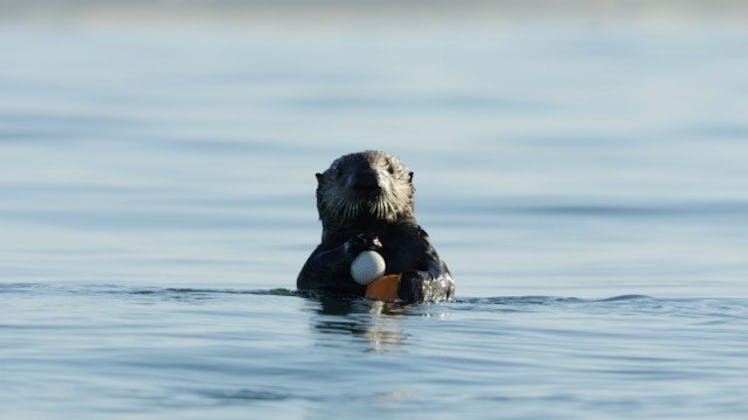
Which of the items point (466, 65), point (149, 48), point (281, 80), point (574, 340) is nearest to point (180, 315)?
point (574, 340)

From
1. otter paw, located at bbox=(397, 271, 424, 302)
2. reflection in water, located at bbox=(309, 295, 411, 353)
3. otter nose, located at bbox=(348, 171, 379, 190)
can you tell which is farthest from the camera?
otter nose, located at bbox=(348, 171, 379, 190)

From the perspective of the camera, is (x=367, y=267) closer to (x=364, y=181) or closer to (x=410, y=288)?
(x=410, y=288)

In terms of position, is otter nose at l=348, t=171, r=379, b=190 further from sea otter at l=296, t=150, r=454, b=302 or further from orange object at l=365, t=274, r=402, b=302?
orange object at l=365, t=274, r=402, b=302

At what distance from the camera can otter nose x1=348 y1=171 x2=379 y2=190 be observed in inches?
436

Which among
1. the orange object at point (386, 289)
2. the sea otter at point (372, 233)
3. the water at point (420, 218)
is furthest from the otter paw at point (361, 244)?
the water at point (420, 218)

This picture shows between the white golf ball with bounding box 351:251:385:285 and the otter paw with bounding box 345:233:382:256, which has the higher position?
the otter paw with bounding box 345:233:382:256

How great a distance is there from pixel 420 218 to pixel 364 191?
5.82m

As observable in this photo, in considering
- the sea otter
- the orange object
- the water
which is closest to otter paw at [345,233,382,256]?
the sea otter

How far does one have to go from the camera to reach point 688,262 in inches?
568

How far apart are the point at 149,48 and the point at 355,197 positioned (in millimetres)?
33063

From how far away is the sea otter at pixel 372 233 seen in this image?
11.0 meters

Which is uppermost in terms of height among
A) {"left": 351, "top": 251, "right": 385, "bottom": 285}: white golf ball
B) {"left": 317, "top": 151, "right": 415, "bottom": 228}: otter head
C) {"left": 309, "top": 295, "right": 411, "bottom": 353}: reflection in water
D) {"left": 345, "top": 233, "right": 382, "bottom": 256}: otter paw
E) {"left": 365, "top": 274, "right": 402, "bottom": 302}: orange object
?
{"left": 317, "top": 151, "right": 415, "bottom": 228}: otter head

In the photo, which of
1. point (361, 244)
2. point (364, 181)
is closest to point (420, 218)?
point (364, 181)

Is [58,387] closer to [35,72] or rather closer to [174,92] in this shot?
[174,92]
